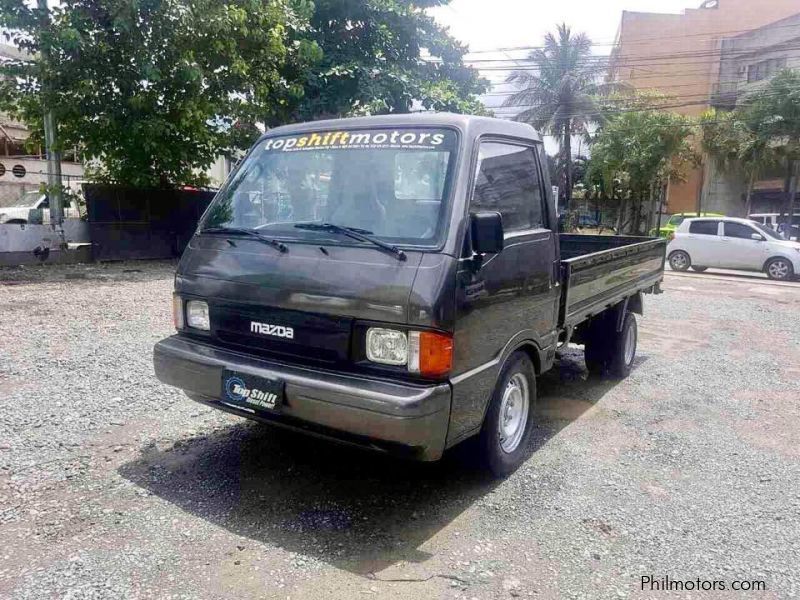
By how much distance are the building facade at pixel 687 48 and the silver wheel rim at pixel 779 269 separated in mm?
23028

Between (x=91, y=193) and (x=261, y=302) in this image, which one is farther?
(x=91, y=193)

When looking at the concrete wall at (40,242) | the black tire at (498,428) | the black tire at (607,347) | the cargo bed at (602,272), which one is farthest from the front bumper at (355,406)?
the concrete wall at (40,242)

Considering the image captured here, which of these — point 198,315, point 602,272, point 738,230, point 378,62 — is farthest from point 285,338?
point 738,230

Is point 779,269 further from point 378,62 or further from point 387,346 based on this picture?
point 387,346

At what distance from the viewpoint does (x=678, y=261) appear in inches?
655

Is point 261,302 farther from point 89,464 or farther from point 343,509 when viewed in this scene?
point 89,464

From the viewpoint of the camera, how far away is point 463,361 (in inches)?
121

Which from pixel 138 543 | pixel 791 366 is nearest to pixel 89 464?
pixel 138 543

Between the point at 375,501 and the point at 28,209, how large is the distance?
16.5 m

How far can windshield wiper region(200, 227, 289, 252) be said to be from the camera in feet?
11.0

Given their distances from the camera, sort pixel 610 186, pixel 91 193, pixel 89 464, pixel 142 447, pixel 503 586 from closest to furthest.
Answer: pixel 503 586, pixel 89 464, pixel 142 447, pixel 91 193, pixel 610 186

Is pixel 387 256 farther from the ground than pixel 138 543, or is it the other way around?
pixel 387 256


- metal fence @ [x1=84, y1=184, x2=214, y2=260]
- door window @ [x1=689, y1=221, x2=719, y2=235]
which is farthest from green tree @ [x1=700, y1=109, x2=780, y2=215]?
metal fence @ [x1=84, y1=184, x2=214, y2=260]

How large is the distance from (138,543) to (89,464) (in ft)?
3.31
